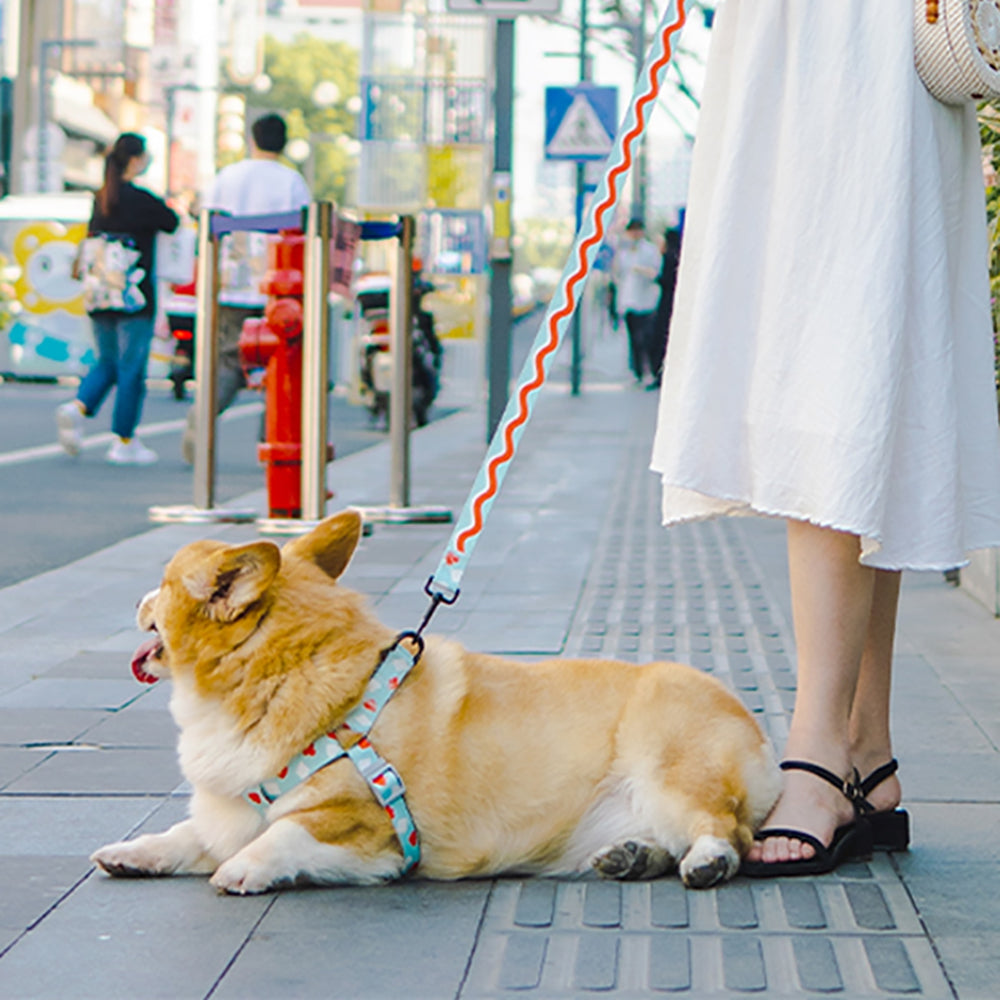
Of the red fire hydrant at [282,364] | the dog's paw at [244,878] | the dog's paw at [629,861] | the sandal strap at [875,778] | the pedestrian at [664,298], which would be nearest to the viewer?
the dog's paw at [244,878]

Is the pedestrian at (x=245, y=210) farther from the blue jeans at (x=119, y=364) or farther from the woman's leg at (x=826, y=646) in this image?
the woman's leg at (x=826, y=646)

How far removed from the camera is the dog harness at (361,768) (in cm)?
297

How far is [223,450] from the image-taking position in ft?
44.4

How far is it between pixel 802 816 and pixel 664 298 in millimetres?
19712

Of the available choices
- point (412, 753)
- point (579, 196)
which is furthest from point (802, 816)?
point (579, 196)

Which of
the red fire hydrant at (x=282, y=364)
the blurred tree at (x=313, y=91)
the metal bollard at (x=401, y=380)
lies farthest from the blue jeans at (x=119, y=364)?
the blurred tree at (x=313, y=91)

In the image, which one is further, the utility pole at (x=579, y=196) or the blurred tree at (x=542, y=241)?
the blurred tree at (x=542, y=241)

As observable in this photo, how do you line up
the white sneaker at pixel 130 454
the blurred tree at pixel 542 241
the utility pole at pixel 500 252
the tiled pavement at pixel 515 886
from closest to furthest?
the tiled pavement at pixel 515 886
the white sneaker at pixel 130 454
the utility pole at pixel 500 252
the blurred tree at pixel 542 241

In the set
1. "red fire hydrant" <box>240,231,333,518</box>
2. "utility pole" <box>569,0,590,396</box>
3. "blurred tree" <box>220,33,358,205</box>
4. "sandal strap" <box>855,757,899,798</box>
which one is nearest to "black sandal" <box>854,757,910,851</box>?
"sandal strap" <box>855,757,899,798</box>

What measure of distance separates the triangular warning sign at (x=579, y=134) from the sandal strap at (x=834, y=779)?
14.6m

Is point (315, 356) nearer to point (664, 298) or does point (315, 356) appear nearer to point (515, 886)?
point (515, 886)

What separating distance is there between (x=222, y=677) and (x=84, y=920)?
0.45m

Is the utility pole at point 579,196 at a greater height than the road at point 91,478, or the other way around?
the utility pole at point 579,196

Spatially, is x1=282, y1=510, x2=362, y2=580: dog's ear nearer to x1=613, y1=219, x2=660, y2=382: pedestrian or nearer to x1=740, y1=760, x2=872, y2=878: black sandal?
x1=740, y1=760, x2=872, y2=878: black sandal
